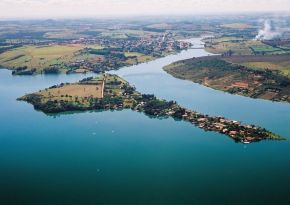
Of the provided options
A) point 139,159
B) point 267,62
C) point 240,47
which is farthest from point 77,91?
point 240,47

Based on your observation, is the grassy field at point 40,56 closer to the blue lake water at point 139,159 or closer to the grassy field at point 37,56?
the grassy field at point 37,56

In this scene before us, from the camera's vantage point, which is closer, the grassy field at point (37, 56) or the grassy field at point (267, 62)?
the grassy field at point (267, 62)

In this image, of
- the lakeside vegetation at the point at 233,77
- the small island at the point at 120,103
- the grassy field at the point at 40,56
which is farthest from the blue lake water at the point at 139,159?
the grassy field at the point at 40,56

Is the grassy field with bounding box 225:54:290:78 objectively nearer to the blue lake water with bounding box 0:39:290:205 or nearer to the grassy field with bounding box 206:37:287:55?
the grassy field with bounding box 206:37:287:55

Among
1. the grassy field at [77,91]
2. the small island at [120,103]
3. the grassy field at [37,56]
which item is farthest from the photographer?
the grassy field at [37,56]

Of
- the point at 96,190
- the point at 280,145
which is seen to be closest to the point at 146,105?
the point at 280,145

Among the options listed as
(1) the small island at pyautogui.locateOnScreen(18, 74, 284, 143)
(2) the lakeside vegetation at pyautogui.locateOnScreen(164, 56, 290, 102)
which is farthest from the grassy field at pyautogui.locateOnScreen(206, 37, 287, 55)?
(1) the small island at pyautogui.locateOnScreen(18, 74, 284, 143)
